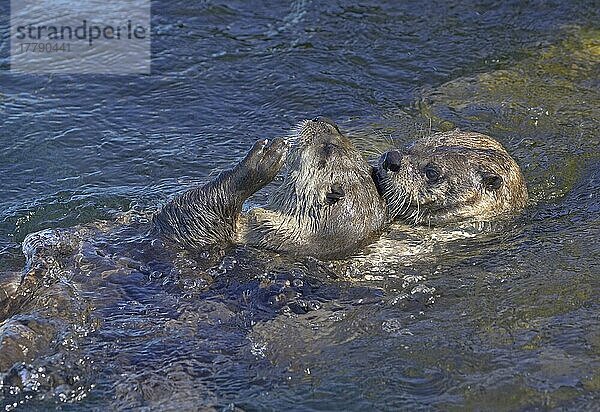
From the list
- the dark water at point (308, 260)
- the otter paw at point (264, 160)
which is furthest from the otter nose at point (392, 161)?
the otter paw at point (264, 160)

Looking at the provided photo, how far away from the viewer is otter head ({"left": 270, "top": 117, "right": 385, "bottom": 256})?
5844 millimetres

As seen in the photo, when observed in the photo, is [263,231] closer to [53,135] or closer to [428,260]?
[428,260]

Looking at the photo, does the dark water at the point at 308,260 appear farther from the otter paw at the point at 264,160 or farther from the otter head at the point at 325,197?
the otter paw at the point at 264,160

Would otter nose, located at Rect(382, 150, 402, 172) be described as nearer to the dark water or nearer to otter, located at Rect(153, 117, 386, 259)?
otter, located at Rect(153, 117, 386, 259)

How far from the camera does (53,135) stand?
813 cm

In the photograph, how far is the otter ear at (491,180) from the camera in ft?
20.8

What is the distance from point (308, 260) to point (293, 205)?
380 millimetres

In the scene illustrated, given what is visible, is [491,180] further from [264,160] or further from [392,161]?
[264,160]

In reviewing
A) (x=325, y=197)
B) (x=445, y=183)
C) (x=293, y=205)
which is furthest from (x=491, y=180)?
(x=293, y=205)

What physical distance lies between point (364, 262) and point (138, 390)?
1723 millimetres

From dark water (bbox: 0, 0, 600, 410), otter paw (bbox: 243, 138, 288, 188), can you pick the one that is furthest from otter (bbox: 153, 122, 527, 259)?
dark water (bbox: 0, 0, 600, 410)

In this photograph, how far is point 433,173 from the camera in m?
6.38

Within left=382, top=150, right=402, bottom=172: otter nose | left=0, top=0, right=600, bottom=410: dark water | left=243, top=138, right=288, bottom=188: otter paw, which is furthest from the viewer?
left=382, top=150, right=402, bottom=172: otter nose

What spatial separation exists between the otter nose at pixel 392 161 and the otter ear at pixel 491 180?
582 mm
